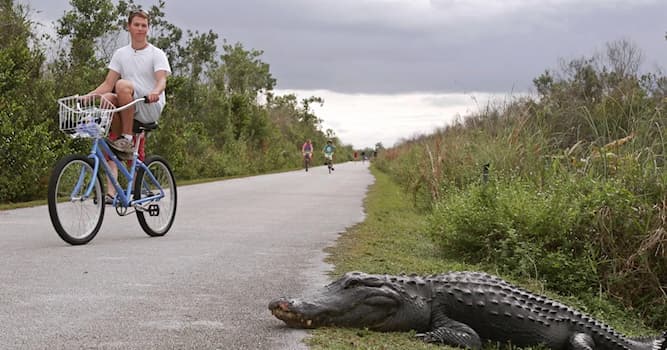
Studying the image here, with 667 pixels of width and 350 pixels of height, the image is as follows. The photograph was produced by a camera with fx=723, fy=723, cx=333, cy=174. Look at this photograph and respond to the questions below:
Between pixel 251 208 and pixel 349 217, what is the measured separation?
186 cm

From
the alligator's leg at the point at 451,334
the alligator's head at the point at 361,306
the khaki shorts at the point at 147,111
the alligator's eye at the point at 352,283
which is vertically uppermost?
the khaki shorts at the point at 147,111

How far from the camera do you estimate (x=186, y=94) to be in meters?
28.4

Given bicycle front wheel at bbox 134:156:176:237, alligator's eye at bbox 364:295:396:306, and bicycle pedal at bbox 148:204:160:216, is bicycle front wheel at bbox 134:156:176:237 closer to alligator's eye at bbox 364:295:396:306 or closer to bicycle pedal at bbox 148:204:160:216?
bicycle pedal at bbox 148:204:160:216

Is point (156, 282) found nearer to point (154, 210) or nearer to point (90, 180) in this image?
point (90, 180)

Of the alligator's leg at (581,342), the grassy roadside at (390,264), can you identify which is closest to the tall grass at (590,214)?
the grassy roadside at (390,264)

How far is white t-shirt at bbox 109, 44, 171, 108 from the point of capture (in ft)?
25.1

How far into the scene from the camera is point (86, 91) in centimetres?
1588

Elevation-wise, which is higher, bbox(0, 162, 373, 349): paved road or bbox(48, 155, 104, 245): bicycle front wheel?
bbox(48, 155, 104, 245): bicycle front wheel

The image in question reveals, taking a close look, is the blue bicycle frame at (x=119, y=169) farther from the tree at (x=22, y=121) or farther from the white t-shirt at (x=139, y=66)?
the tree at (x=22, y=121)

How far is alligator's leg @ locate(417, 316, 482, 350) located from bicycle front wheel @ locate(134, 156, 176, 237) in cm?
421

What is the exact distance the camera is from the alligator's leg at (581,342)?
4775 mm

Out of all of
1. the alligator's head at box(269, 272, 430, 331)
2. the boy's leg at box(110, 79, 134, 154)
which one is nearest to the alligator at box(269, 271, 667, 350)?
the alligator's head at box(269, 272, 430, 331)

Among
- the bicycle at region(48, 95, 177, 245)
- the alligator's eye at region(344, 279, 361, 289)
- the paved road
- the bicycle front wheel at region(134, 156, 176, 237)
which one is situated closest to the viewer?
the paved road

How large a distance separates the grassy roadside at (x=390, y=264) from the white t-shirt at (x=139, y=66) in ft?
8.67
